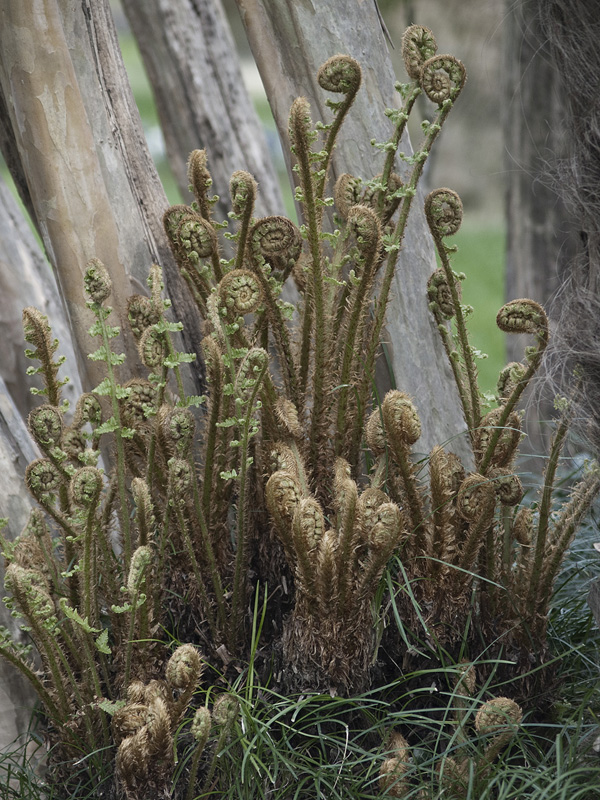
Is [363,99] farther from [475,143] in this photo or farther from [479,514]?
[475,143]

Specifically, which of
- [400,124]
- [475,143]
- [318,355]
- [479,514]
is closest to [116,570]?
[318,355]

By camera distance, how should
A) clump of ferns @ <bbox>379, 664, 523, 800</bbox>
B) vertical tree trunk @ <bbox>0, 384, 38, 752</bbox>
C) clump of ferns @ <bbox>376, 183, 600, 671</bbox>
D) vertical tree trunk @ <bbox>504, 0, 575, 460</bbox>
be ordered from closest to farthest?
clump of ferns @ <bbox>379, 664, 523, 800</bbox>, clump of ferns @ <bbox>376, 183, 600, 671</bbox>, vertical tree trunk @ <bbox>0, 384, 38, 752</bbox>, vertical tree trunk @ <bbox>504, 0, 575, 460</bbox>

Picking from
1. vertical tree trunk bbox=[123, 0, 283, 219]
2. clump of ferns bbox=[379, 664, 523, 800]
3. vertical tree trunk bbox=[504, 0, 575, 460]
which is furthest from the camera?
vertical tree trunk bbox=[504, 0, 575, 460]

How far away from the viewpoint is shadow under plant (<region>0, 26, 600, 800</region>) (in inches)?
51.1

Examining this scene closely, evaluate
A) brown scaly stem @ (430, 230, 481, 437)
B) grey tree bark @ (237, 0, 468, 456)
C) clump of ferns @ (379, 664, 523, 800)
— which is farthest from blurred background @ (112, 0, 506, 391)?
clump of ferns @ (379, 664, 523, 800)

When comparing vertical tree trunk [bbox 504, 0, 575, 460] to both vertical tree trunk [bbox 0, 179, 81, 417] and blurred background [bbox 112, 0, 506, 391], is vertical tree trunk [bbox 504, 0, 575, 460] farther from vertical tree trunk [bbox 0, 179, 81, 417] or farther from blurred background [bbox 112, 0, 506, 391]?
vertical tree trunk [bbox 0, 179, 81, 417]

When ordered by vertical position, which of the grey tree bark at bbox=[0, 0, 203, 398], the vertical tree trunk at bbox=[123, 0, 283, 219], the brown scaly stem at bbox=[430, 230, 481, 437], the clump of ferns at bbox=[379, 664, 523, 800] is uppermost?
the vertical tree trunk at bbox=[123, 0, 283, 219]

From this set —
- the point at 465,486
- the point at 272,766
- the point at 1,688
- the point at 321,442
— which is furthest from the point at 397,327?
the point at 1,688

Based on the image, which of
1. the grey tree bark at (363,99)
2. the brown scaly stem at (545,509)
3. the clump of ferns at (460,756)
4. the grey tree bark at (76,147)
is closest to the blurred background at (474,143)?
the grey tree bark at (363,99)

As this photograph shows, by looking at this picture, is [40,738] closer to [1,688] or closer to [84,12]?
[1,688]

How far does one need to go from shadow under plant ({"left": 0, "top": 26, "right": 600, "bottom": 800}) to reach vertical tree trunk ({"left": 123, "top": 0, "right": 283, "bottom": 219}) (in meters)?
1.79

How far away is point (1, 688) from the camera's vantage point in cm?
160

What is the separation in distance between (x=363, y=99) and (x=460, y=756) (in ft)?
4.31

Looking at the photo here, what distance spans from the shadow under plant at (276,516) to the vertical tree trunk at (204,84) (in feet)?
5.87
